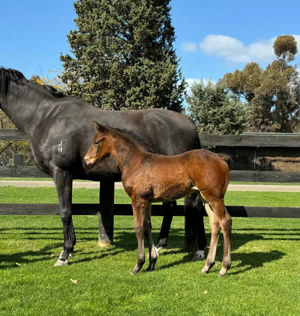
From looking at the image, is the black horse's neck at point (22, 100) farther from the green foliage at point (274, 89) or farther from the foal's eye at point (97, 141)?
the green foliage at point (274, 89)

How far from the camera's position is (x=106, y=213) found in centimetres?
638

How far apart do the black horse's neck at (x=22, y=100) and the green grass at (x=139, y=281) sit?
6.85 ft

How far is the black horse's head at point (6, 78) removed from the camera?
5395 millimetres

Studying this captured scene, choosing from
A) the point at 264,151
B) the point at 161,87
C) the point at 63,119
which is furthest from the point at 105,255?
the point at 264,151

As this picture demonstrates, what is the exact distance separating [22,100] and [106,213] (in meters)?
2.41

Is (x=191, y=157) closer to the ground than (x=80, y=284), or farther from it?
farther from it

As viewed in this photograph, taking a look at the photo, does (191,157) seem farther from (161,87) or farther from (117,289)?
(161,87)

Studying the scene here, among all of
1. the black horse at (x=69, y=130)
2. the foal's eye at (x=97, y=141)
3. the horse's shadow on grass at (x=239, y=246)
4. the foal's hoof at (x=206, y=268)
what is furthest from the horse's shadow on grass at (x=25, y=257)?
the foal's hoof at (x=206, y=268)

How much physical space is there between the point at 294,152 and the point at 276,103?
57.8ft

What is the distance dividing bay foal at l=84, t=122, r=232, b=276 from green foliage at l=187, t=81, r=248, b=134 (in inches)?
940

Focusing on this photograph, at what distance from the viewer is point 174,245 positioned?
→ 6.35m

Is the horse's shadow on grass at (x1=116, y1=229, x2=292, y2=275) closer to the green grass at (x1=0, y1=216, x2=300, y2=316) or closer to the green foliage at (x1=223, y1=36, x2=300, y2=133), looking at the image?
the green grass at (x1=0, y1=216, x2=300, y2=316)

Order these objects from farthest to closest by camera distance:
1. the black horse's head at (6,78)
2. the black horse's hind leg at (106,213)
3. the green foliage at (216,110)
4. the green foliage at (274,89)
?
1. the green foliage at (274,89)
2. the green foliage at (216,110)
3. the black horse's hind leg at (106,213)
4. the black horse's head at (6,78)

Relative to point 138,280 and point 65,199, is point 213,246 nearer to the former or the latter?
point 138,280
